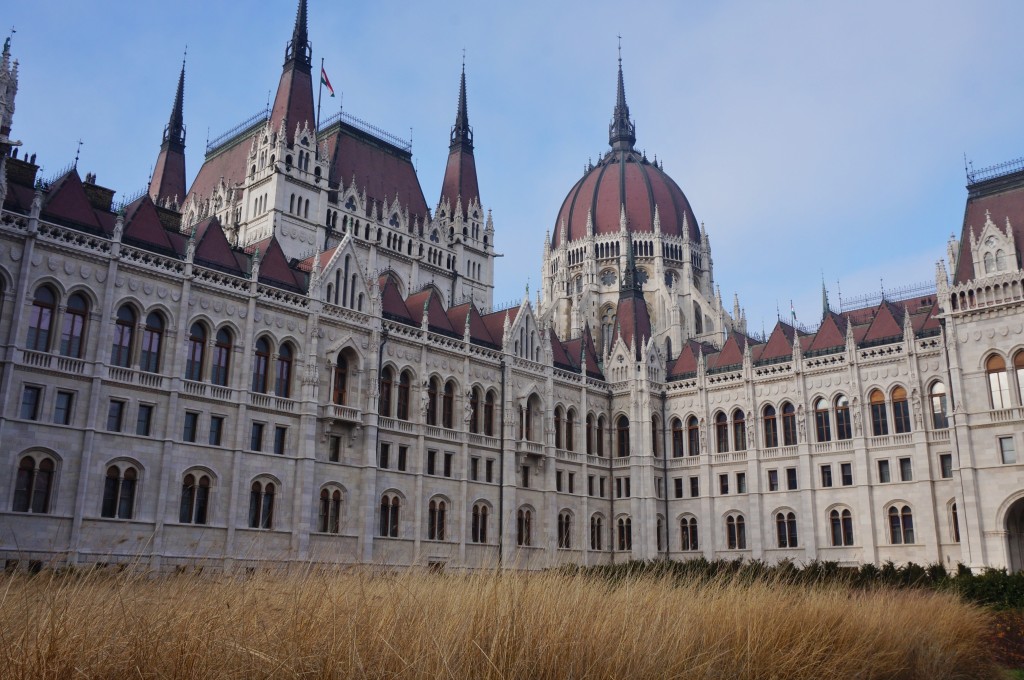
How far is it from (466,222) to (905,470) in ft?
109

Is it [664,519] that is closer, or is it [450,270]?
[664,519]

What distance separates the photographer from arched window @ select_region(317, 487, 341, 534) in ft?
127

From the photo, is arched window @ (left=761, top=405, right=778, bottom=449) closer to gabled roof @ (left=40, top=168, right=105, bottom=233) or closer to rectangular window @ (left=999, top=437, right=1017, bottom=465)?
rectangular window @ (left=999, top=437, right=1017, bottom=465)

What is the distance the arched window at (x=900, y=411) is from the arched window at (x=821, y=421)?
3.68 m

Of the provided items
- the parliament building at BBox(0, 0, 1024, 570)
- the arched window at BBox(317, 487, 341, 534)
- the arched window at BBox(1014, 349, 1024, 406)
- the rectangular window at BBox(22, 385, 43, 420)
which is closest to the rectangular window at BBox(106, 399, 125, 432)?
the parliament building at BBox(0, 0, 1024, 570)

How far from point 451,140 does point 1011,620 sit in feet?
174

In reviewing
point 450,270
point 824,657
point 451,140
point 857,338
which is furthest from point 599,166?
point 824,657

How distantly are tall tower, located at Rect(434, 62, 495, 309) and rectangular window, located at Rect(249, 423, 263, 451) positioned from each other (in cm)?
2509

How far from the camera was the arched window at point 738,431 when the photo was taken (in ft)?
171

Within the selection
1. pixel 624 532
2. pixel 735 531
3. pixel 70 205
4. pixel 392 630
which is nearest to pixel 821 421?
pixel 735 531

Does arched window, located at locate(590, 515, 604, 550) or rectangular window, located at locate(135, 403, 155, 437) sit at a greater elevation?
rectangular window, located at locate(135, 403, 155, 437)

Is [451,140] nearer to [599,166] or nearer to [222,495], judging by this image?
[599,166]

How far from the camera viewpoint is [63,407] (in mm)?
31875

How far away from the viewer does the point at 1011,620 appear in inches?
869
